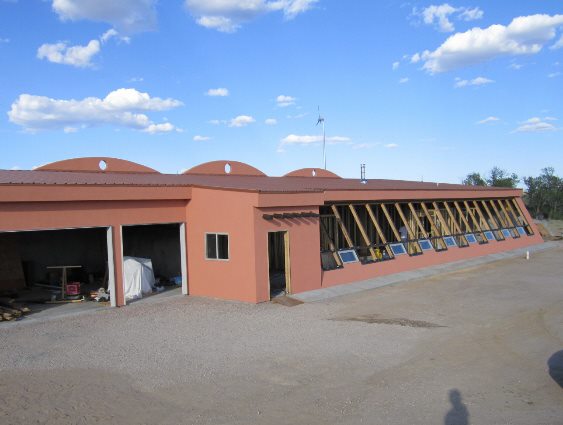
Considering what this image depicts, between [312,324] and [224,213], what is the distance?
190 inches

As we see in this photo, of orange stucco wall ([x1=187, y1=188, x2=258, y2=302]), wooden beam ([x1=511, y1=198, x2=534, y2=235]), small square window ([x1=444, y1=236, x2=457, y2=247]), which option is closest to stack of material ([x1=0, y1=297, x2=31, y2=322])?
orange stucco wall ([x1=187, y1=188, x2=258, y2=302])

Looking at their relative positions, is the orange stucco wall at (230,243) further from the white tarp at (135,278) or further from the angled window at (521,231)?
the angled window at (521,231)

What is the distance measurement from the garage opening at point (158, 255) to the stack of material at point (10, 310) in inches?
130

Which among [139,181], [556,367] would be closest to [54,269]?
[139,181]

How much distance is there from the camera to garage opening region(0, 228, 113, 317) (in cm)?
1561

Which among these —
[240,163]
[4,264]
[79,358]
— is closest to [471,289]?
[79,358]

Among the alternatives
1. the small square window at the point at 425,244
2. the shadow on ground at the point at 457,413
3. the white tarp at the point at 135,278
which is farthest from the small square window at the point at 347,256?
the shadow on ground at the point at 457,413

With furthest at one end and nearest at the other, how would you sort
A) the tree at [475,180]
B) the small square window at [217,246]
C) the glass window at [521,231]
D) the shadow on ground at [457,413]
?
1. the tree at [475,180]
2. the glass window at [521,231]
3. the small square window at [217,246]
4. the shadow on ground at [457,413]

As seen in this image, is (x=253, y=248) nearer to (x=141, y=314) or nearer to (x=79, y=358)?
(x=141, y=314)

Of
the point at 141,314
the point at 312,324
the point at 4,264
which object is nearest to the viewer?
the point at 312,324

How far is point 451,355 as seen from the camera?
915cm

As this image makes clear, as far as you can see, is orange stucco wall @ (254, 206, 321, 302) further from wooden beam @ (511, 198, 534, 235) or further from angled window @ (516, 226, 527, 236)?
wooden beam @ (511, 198, 534, 235)

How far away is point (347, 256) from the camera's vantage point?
701 inches

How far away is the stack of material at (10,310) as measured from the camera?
41.2 ft
